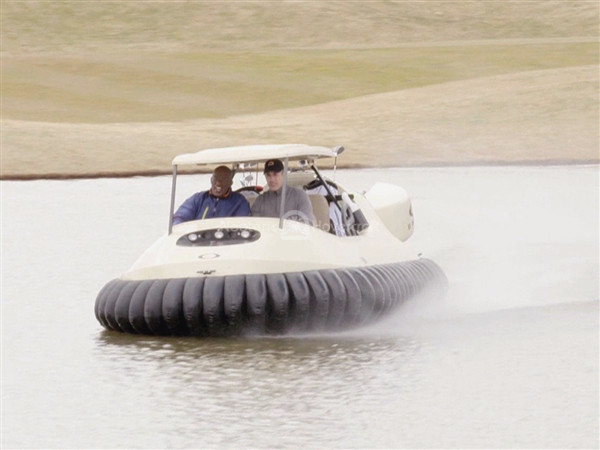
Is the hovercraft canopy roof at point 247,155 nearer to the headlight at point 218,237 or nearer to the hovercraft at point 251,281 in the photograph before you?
the hovercraft at point 251,281

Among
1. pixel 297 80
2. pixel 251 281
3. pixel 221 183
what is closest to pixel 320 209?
pixel 221 183

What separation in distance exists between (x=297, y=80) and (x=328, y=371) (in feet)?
130

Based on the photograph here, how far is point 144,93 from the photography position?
44.3 metres

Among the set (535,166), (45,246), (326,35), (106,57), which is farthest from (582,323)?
(326,35)

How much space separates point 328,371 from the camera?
920 centimetres

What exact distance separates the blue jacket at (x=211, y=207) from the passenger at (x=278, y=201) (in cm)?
11

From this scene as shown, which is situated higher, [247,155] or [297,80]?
[297,80]

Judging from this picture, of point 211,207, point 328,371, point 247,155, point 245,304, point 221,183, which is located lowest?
point 328,371

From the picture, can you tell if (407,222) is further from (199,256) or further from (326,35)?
(326,35)

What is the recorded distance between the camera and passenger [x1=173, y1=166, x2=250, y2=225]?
37.0 ft

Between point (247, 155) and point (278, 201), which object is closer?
point (247, 155)

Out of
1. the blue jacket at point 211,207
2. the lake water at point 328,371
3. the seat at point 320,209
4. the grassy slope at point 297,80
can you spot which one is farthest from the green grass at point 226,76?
the blue jacket at point 211,207

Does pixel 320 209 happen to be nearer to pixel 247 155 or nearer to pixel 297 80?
pixel 247 155

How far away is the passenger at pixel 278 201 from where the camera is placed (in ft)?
36.5
